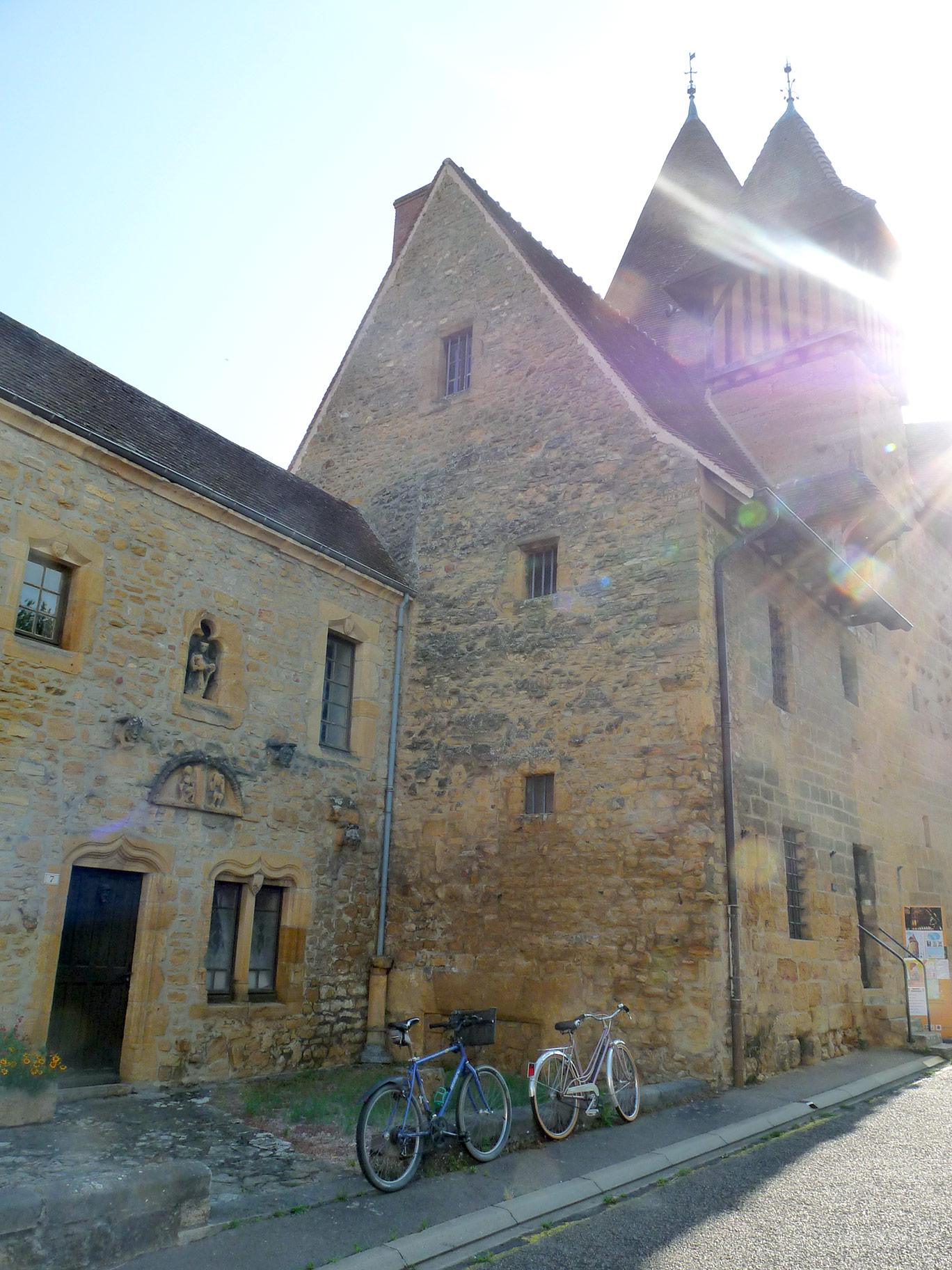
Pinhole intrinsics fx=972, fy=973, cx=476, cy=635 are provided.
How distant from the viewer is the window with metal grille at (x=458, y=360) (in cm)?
1263

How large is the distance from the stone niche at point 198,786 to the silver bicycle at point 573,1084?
12.5 ft

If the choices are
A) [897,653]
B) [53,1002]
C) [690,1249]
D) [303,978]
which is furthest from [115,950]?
[897,653]

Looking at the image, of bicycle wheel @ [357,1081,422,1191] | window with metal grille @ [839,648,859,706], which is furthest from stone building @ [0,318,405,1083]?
window with metal grille @ [839,648,859,706]

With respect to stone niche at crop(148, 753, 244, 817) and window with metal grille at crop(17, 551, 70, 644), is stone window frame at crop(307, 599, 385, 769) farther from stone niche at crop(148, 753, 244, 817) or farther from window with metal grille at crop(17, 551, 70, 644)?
window with metal grille at crop(17, 551, 70, 644)

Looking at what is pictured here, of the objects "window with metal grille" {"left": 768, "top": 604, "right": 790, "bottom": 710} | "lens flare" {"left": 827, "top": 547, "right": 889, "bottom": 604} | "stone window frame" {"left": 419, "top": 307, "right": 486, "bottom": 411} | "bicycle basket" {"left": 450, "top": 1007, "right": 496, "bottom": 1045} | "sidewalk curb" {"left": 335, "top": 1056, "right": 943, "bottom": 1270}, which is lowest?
"sidewalk curb" {"left": 335, "top": 1056, "right": 943, "bottom": 1270}

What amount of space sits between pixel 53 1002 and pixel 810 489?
35.2 feet

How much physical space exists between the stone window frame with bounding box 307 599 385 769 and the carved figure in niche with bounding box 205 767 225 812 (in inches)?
52.9

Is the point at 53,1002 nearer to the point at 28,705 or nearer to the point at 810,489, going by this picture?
the point at 28,705

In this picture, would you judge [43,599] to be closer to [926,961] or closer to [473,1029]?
[473,1029]

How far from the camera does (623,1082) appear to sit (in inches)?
274

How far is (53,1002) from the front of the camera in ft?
25.1

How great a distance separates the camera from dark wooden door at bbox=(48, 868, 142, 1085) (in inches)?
304

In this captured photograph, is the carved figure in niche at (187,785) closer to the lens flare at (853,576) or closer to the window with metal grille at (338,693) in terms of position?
the window with metal grille at (338,693)

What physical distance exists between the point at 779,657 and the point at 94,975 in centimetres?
788
